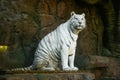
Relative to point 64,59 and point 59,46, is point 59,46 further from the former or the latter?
point 64,59

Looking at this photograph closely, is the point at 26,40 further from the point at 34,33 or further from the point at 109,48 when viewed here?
the point at 109,48

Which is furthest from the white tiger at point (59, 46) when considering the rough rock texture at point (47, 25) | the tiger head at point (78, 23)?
the rough rock texture at point (47, 25)

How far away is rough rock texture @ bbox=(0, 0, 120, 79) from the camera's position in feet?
18.2

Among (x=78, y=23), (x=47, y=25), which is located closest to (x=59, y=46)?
(x=78, y=23)

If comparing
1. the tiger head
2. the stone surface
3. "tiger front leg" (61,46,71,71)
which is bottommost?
the stone surface

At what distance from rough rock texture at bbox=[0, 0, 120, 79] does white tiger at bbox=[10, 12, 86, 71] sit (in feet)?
1.97

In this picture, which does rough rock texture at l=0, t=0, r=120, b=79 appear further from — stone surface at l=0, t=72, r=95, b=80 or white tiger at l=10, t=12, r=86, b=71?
stone surface at l=0, t=72, r=95, b=80

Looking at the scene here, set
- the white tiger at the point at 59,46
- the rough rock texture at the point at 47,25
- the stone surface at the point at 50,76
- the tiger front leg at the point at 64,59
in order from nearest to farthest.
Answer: the stone surface at the point at 50,76, the tiger front leg at the point at 64,59, the white tiger at the point at 59,46, the rough rock texture at the point at 47,25

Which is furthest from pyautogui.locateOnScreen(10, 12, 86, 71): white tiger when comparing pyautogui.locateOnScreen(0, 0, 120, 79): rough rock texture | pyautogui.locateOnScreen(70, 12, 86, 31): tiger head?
pyautogui.locateOnScreen(0, 0, 120, 79): rough rock texture

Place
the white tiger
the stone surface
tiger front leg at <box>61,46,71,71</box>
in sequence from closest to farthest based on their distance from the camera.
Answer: the stone surface → tiger front leg at <box>61,46,71,71</box> → the white tiger

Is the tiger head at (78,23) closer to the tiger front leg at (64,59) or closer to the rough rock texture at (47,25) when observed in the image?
the tiger front leg at (64,59)

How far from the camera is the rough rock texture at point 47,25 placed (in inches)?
218

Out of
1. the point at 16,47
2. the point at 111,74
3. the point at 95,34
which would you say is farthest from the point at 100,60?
the point at 16,47

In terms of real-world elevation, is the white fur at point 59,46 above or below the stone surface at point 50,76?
above
